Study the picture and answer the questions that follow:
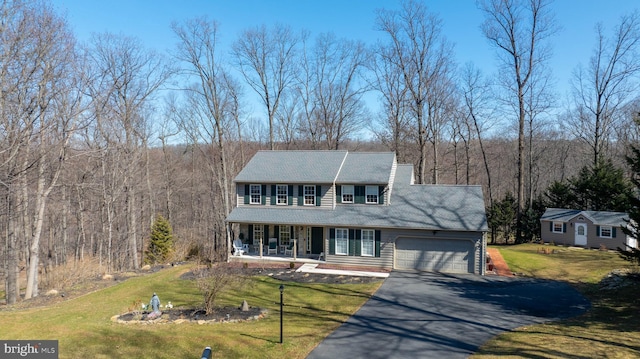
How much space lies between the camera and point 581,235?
2717 centimetres

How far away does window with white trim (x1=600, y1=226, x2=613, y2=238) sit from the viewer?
85.4 ft

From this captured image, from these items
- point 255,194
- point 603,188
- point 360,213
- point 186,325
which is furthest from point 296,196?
point 603,188

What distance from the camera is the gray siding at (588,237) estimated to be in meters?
25.8

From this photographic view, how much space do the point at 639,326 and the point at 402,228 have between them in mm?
10437

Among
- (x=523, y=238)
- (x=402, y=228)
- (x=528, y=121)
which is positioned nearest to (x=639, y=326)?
(x=402, y=228)

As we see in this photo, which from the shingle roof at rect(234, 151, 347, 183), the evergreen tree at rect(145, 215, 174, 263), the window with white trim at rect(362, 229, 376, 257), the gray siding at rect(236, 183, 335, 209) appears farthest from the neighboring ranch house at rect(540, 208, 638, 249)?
the evergreen tree at rect(145, 215, 174, 263)

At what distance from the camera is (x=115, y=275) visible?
21.1 m

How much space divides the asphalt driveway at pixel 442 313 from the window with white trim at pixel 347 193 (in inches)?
223

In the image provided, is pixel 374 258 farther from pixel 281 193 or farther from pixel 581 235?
pixel 581 235

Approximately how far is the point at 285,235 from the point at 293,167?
4455 mm

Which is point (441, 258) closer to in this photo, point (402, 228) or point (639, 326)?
point (402, 228)

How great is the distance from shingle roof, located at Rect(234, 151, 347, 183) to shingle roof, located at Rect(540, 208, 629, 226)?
16865 millimetres

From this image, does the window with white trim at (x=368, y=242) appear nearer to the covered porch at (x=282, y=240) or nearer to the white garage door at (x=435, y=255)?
the white garage door at (x=435, y=255)

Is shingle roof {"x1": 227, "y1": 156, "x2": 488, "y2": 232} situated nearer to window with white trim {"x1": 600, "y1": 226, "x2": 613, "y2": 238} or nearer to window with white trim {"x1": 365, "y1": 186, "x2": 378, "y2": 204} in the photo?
window with white trim {"x1": 365, "y1": 186, "x2": 378, "y2": 204}
